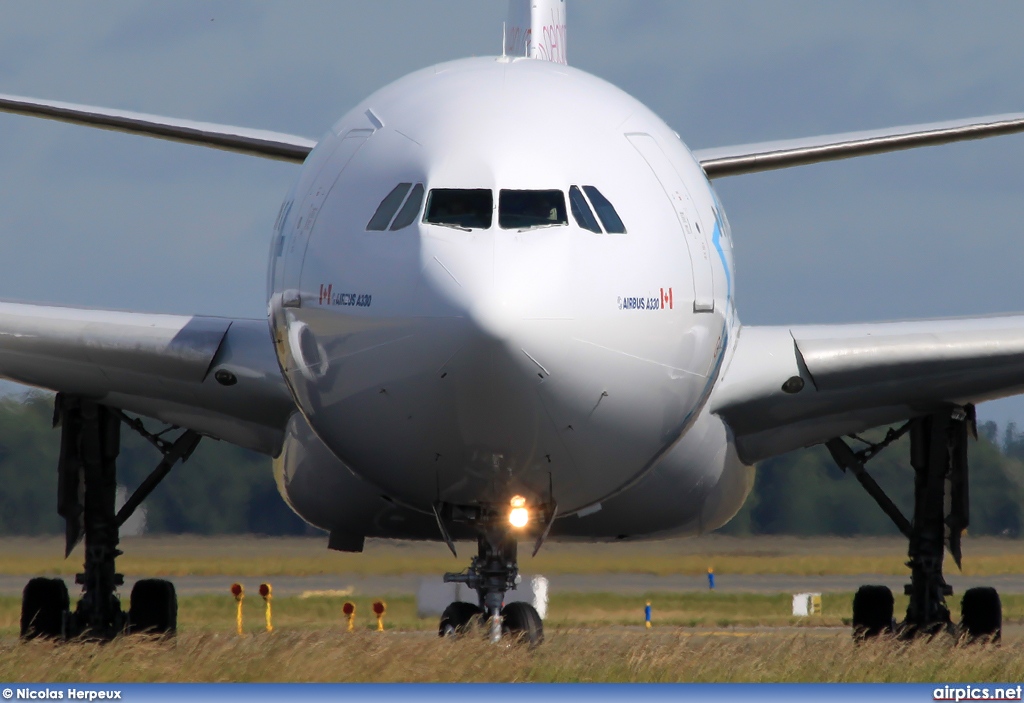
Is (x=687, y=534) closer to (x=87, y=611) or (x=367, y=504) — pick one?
(x=367, y=504)

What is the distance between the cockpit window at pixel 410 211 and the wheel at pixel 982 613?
877cm

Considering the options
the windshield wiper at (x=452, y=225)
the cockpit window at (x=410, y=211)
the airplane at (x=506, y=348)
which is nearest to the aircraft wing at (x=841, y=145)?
the airplane at (x=506, y=348)

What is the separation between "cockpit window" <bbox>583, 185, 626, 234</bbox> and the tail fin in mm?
8729

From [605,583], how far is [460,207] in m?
17.8

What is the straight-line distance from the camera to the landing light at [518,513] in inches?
411

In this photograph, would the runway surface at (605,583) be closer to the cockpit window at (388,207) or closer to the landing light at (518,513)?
the landing light at (518,513)

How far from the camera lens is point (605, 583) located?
2667cm

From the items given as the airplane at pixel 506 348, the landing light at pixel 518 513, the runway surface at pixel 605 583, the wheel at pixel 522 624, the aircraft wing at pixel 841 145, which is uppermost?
the aircraft wing at pixel 841 145

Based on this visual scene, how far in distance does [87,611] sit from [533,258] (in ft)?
27.6

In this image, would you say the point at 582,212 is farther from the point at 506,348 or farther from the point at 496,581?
the point at 496,581

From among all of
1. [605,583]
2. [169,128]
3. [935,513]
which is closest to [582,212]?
[169,128]

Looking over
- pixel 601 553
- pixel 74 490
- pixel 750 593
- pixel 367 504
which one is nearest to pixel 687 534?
pixel 367 504

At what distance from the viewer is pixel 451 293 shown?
8.91m

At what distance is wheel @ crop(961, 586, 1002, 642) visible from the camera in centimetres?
1622
